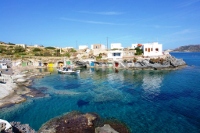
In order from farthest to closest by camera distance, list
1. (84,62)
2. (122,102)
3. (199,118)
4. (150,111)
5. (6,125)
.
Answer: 1. (84,62)
2. (122,102)
3. (150,111)
4. (199,118)
5. (6,125)

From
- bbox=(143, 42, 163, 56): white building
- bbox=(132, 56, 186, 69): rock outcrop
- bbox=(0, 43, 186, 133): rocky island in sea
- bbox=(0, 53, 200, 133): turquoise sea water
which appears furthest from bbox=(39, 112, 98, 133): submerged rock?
bbox=(143, 42, 163, 56): white building

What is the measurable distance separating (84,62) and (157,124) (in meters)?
62.8

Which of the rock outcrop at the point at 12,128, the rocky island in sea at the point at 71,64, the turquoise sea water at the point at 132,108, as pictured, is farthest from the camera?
the rocky island in sea at the point at 71,64

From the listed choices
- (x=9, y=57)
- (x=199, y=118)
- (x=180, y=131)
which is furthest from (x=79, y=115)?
(x=9, y=57)

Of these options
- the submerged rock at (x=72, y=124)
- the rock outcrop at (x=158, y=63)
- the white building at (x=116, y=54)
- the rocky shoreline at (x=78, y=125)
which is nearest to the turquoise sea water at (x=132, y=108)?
the rocky shoreline at (x=78, y=125)

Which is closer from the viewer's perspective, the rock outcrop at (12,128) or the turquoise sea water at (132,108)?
the rock outcrop at (12,128)

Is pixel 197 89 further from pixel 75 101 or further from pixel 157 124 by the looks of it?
pixel 75 101

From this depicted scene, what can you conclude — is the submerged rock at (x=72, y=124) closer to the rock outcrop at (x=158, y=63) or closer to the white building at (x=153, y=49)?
the rock outcrop at (x=158, y=63)

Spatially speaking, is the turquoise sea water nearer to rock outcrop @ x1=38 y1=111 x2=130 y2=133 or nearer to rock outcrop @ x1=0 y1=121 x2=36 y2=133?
rock outcrop @ x1=38 y1=111 x2=130 y2=133

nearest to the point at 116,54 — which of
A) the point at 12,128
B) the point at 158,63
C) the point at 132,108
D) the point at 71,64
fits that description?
the point at 158,63

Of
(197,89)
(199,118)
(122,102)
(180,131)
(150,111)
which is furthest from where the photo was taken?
(197,89)

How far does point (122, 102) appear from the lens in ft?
91.7

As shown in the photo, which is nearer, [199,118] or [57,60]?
[199,118]

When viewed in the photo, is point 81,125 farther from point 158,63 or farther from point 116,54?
point 116,54
